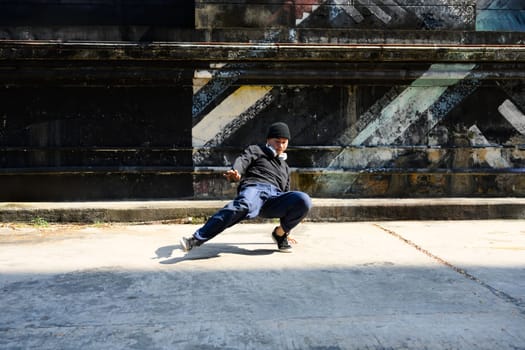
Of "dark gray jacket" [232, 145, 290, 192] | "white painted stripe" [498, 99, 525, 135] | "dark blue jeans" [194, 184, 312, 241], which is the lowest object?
"dark blue jeans" [194, 184, 312, 241]

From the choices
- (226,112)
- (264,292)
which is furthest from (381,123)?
(264,292)

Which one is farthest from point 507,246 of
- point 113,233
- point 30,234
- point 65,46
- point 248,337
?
point 65,46

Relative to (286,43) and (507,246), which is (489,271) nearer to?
(507,246)

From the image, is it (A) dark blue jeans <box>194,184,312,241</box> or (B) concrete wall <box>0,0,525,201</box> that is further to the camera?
(B) concrete wall <box>0,0,525,201</box>

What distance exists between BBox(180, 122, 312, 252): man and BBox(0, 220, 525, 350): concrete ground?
0.22 metres

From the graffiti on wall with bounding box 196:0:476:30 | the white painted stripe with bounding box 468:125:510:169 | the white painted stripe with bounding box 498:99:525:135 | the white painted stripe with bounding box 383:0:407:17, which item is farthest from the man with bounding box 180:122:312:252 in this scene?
the white painted stripe with bounding box 498:99:525:135

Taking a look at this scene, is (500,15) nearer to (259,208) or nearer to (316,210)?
(316,210)

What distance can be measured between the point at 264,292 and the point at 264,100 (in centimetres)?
381

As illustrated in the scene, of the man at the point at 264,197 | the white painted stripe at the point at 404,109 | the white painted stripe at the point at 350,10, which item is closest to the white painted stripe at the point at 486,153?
the white painted stripe at the point at 404,109

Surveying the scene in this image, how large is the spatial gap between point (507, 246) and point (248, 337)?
130 inches

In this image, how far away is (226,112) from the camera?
6895 mm

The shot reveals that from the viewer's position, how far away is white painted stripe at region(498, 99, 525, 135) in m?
7.12

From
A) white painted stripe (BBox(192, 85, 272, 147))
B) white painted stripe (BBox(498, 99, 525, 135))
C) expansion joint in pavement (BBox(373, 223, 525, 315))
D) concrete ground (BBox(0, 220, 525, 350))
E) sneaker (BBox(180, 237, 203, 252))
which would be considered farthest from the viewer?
white painted stripe (BBox(498, 99, 525, 135))

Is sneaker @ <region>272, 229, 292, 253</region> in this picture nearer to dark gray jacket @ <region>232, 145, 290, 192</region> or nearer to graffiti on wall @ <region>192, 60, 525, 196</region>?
dark gray jacket @ <region>232, 145, 290, 192</region>
